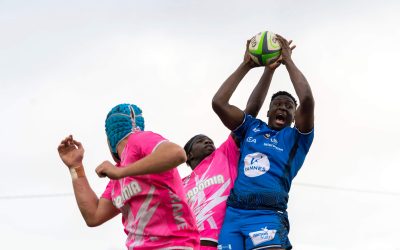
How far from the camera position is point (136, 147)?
5.57 metres

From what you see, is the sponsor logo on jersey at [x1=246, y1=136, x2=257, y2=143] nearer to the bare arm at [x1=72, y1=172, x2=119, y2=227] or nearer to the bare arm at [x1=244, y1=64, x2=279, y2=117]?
the bare arm at [x1=244, y1=64, x2=279, y2=117]

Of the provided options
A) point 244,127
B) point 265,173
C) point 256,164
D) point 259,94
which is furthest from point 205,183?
point 259,94

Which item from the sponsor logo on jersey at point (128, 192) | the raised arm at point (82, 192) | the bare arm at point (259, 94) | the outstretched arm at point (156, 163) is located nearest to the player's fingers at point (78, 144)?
the raised arm at point (82, 192)

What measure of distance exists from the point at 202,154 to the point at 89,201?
11.0 feet

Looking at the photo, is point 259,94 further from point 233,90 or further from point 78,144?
point 78,144

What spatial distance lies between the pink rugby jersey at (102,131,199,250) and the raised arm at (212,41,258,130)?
2806 mm

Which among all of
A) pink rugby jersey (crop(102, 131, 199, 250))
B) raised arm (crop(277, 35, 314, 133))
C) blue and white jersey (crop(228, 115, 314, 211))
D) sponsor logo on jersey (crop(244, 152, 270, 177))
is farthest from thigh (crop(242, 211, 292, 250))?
pink rugby jersey (crop(102, 131, 199, 250))

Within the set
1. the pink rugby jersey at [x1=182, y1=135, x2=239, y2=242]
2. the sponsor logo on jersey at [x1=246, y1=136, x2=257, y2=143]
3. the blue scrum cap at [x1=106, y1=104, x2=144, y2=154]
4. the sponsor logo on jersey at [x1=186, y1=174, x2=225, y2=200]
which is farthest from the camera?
the sponsor logo on jersey at [x1=186, y1=174, x2=225, y2=200]

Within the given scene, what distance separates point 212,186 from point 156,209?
9.95 ft

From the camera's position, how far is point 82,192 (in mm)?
6246

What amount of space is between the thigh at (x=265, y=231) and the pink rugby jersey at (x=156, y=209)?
6.89 feet

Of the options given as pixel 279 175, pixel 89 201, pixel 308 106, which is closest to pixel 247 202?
pixel 279 175

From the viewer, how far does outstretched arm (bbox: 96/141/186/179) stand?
203 inches

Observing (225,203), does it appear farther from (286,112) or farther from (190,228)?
(190,228)
